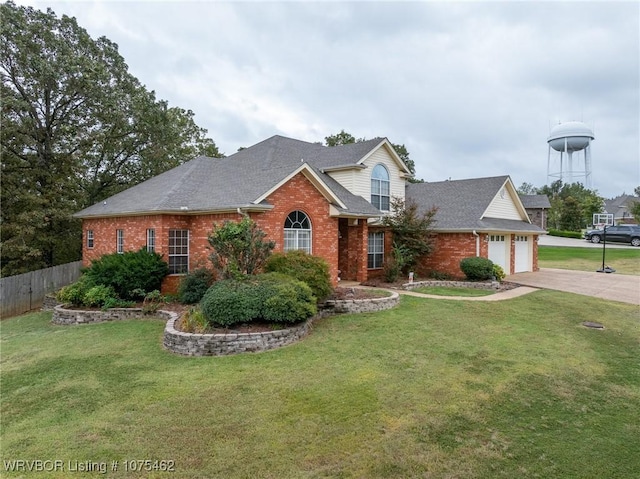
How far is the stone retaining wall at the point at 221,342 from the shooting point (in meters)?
8.96

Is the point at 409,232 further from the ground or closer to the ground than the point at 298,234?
further from the ground

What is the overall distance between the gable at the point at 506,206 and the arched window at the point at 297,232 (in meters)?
11.1

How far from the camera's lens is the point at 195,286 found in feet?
43.7

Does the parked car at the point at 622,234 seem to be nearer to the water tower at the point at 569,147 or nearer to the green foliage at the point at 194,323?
the water tower at the point at 569,147

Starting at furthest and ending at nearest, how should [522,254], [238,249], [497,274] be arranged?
[522,254]
[497,274]
[238,249]

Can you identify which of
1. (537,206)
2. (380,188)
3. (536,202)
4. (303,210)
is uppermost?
(536,202)

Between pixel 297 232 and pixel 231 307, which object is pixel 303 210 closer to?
pixel 297 232

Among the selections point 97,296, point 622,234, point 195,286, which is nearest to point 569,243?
point 622,234

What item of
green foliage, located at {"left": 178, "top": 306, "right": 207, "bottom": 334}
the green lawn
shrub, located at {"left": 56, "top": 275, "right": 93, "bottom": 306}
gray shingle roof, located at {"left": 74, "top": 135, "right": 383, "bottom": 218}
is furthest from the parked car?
shrub, located at {"left": 56, "top": 275, "right": 93, "bottom": 306}

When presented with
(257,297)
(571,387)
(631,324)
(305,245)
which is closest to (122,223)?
(305,245)

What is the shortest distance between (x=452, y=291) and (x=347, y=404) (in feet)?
37.6

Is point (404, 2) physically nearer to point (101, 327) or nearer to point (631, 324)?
point (631, 324)

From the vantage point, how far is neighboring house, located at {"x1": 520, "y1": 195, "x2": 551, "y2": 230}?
45328 mm

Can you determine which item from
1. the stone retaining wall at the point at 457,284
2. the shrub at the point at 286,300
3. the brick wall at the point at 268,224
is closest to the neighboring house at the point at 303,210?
the brick wall at the point at 268,224
